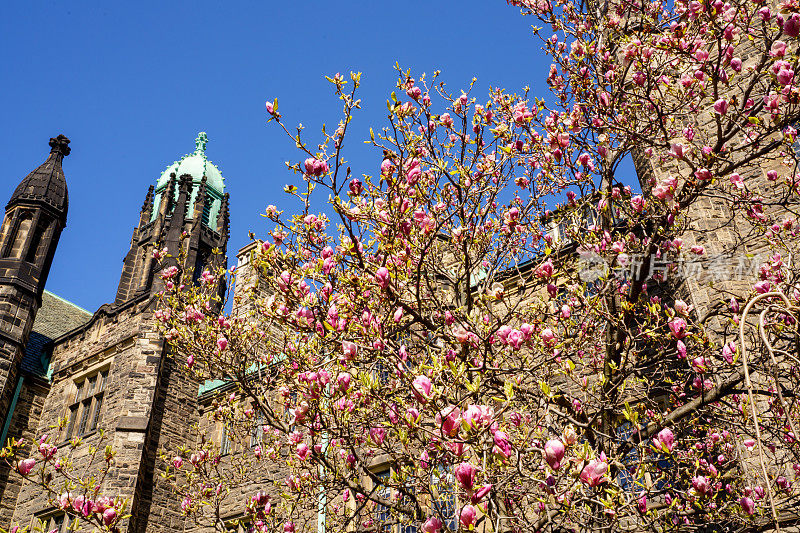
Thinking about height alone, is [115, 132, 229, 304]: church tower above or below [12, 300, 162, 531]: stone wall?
above

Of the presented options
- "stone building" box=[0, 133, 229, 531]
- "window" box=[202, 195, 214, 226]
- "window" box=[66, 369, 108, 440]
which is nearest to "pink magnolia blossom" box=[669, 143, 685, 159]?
"stone building" box=[0, 133, 229, 531]

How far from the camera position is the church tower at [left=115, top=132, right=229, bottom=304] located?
2067 cm

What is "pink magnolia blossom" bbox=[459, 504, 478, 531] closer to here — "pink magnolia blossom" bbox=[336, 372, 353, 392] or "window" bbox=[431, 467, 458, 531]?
"window" bbox=[431, 467, 458, 531]

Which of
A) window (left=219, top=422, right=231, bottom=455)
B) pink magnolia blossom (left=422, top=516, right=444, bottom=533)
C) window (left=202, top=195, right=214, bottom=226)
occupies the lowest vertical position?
pink magnolia blossom (left=422, top=516, right=444, bottom=533)

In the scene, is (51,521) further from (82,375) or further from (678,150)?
(678,150)

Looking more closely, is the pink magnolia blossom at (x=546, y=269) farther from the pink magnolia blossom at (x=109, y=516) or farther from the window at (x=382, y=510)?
the pink magnolia blossom at (x=109, y=516)

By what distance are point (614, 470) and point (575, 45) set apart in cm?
485

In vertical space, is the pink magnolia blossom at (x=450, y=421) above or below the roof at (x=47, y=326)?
below

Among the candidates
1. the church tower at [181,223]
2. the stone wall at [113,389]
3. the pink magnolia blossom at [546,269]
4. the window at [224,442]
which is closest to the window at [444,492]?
the pink magnolia blossom at [546,269]

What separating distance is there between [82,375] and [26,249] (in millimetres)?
4763

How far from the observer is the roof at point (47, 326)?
19172 millimetres

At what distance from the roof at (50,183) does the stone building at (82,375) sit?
0.12ft

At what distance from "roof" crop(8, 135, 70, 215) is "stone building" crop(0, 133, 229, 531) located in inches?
1.4

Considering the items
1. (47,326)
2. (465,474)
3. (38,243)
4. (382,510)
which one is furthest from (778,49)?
(47,326)
